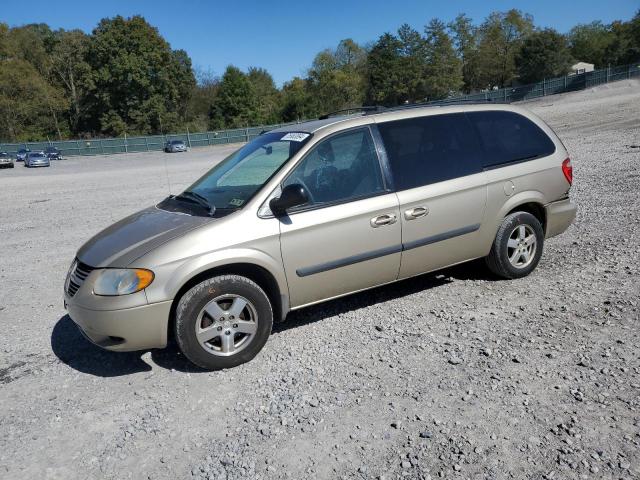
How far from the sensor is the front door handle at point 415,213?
449cm

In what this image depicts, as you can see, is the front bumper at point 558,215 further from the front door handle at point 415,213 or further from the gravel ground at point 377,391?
the front door handle at point 415,213

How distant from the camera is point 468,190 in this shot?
4820mm

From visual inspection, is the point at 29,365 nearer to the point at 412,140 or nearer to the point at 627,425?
the point at 412,140

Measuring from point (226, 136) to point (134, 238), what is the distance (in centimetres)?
5947

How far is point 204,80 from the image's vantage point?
296 ft

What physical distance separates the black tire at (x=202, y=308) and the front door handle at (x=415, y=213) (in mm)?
1438

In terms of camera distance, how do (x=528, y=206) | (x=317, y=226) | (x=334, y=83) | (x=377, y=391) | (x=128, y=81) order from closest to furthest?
1. (x=377, y=391)
2. (x=317, y=226)
3. (x=528, y=206)
4. (x=128, y=81)
5. (x=334, y=83)

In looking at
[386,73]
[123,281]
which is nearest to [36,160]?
[123,281]

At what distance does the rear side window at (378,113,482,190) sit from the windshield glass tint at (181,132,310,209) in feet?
2.73

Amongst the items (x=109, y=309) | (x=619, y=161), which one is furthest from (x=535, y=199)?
(x=619, y=161)

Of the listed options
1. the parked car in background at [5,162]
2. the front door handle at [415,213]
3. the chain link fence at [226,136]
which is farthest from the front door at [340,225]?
the chain link fence at [226,136]

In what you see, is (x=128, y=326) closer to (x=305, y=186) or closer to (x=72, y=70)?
(x=305, y=186)

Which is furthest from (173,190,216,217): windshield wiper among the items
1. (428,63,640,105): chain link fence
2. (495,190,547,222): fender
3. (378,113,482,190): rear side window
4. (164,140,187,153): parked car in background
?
(428,63,640,105): chain link fence

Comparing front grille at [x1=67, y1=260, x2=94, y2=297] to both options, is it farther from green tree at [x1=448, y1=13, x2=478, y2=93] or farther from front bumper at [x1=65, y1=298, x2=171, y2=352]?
green tree at [x1=448, y1=13, x2=478, y2=93]
